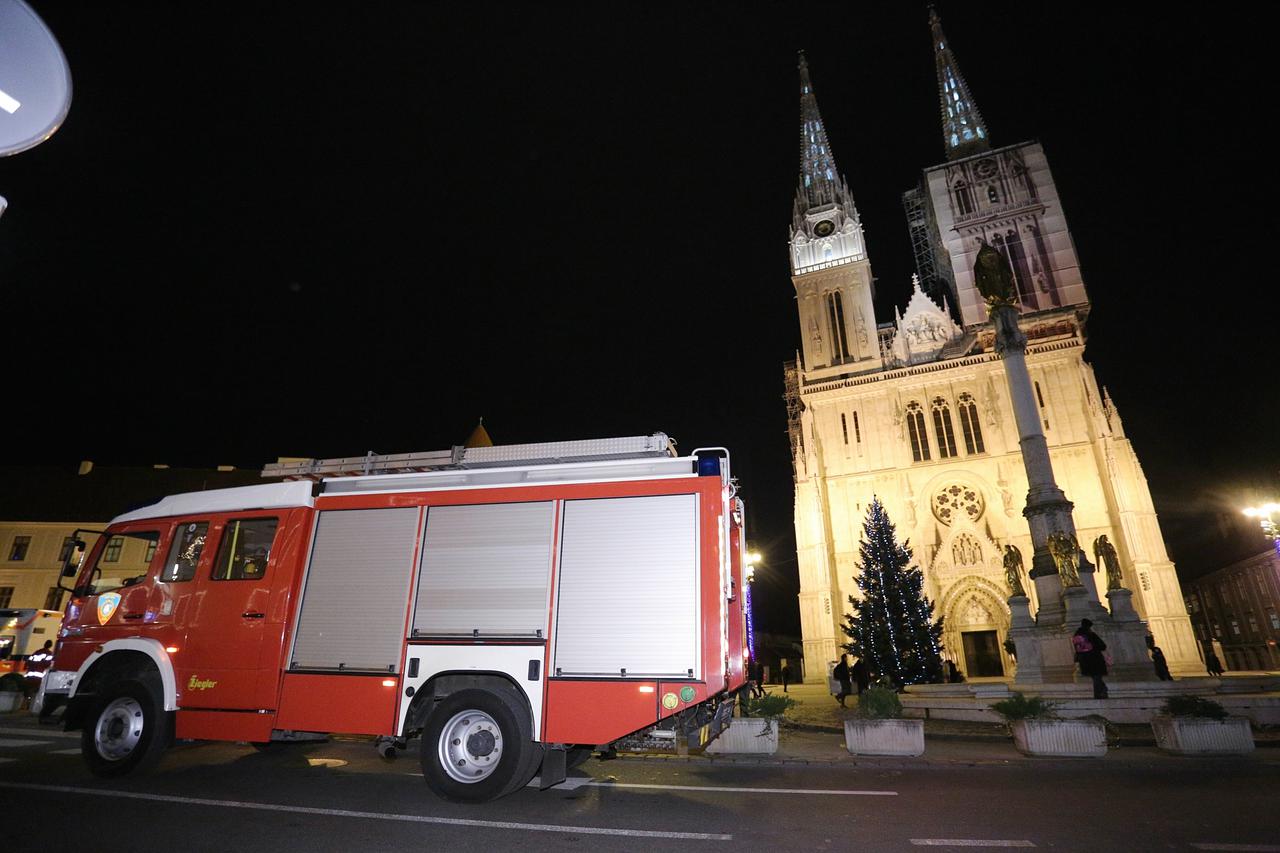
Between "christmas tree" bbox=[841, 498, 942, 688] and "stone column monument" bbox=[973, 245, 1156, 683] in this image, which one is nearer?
"stone column monument" bbox=[973, 245, 1156, 683]

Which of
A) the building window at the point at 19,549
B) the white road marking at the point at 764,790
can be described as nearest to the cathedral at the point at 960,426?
the white road marking at the point at 764,790

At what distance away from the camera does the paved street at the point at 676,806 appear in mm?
4656

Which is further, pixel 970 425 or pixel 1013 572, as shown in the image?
pixel 970 425

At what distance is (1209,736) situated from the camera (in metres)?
8.48

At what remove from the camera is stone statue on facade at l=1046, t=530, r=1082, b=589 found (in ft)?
57.6

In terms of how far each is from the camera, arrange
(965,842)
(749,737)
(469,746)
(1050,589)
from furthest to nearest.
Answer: (1050,589)
(749,737)
(469,746)
(965,842)

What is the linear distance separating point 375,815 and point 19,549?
46.4m

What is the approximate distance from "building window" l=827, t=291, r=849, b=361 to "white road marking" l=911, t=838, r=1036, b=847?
39338mm

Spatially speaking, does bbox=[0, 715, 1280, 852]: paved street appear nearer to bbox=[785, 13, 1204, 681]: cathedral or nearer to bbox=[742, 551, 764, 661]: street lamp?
bbox=[742, 551, 764, 661]: street lamp

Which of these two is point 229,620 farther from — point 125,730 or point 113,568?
point 113,568

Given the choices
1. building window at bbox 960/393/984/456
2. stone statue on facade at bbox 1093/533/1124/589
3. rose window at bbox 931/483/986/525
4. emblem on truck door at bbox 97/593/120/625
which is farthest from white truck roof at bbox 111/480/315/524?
building window at bbox 960/393/984/456

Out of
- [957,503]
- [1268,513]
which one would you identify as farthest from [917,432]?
[1268,513]

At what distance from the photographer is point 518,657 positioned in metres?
5.95

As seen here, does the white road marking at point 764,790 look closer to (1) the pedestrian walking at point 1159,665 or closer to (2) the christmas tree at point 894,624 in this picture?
(1) the pedestrian walking at point 1159,665
